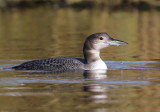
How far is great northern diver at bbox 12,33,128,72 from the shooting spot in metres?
12.0

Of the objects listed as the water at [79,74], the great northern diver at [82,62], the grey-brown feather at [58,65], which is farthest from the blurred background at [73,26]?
the grey-brown feather at [58,65]

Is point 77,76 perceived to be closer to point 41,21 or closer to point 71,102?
point 71,102

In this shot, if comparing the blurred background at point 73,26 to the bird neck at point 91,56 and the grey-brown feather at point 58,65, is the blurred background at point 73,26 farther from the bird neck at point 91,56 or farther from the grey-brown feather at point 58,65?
the grey-brown feather at point 58,65

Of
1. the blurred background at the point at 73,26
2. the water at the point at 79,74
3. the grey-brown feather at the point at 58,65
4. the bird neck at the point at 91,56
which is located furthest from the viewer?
the blurred background at the point at 73,26

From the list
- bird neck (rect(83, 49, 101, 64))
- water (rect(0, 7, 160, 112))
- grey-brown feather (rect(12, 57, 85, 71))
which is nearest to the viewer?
water (rect(0, 7, 160, 112))

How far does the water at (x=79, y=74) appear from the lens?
8.52 m

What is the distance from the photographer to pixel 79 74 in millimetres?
11484

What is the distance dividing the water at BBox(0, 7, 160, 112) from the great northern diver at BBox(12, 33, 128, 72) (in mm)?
305

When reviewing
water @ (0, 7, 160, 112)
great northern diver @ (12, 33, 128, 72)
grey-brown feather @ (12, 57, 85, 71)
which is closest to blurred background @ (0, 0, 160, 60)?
water @ (0, 7, 160, 112)

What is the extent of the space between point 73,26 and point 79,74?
15.3 m

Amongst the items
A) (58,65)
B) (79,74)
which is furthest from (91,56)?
(79,74)

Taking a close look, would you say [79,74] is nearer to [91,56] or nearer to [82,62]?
[82,62]

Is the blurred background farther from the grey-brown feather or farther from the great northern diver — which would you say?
the grey-brown feather

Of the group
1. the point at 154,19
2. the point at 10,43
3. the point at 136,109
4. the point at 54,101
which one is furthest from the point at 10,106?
the point at 154,19
